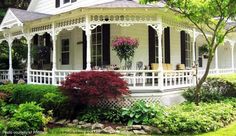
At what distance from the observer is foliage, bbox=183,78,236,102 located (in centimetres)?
1471

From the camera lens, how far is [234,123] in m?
12.2

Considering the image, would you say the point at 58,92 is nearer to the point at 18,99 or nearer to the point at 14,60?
the point at 18,99

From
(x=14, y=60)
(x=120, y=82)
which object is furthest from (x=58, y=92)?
(x=14, y=60)

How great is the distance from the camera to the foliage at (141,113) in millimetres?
11463

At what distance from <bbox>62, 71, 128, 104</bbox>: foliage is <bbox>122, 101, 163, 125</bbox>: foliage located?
0.69 m

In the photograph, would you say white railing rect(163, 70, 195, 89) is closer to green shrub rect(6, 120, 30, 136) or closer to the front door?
green shrub rect(6, 120, 30, 136)

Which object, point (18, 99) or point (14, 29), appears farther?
point (14, 29)

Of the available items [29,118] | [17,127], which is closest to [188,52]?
[29,118]

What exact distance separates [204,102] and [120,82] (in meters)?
4.39

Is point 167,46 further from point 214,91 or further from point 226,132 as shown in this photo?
point 226,132

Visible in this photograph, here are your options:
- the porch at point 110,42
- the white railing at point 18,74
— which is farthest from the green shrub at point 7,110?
the white railing at point 18,74

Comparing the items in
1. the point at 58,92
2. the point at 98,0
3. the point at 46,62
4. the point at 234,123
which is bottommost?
the point at 234,123

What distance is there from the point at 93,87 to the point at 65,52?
26.1 feet

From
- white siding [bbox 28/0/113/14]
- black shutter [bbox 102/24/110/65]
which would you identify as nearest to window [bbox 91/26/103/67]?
black shutter [bbox 102/24/110/65]
